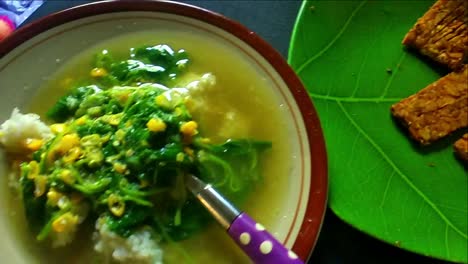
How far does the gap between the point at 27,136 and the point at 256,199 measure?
22.0 inches

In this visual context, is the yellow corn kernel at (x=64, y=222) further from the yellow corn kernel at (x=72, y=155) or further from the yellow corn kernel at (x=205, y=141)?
the yellow corn kernel at (x=205, y=141)

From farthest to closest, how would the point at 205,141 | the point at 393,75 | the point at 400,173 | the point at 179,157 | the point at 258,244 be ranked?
the point at 393,75, the point at 400,173, the point at 205,141, the point at 179,157, the point at 258,244

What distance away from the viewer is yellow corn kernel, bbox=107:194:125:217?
3.98ft

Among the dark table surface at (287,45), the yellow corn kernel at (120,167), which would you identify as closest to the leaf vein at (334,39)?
the dark table surface at (287,45)

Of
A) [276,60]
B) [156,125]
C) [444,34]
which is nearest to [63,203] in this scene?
[156,125]

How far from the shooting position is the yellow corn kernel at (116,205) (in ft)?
3.98

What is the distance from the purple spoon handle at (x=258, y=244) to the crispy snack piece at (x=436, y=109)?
1.89 ft

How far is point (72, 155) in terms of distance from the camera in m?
1.26

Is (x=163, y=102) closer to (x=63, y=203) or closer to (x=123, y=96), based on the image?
(x=123, y=96)

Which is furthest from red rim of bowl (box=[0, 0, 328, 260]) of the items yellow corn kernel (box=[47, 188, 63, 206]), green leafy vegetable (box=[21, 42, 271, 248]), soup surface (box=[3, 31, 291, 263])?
yellow corn kernel (box=[47, 188, 63, 206])

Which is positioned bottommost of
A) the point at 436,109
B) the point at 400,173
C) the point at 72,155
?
the point at 400,173

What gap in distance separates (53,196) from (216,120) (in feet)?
1.46

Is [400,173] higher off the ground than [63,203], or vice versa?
[63,203]

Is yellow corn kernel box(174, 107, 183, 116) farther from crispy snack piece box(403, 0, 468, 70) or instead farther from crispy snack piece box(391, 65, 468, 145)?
crispy snack piece box(403, 0, 468, 70)
